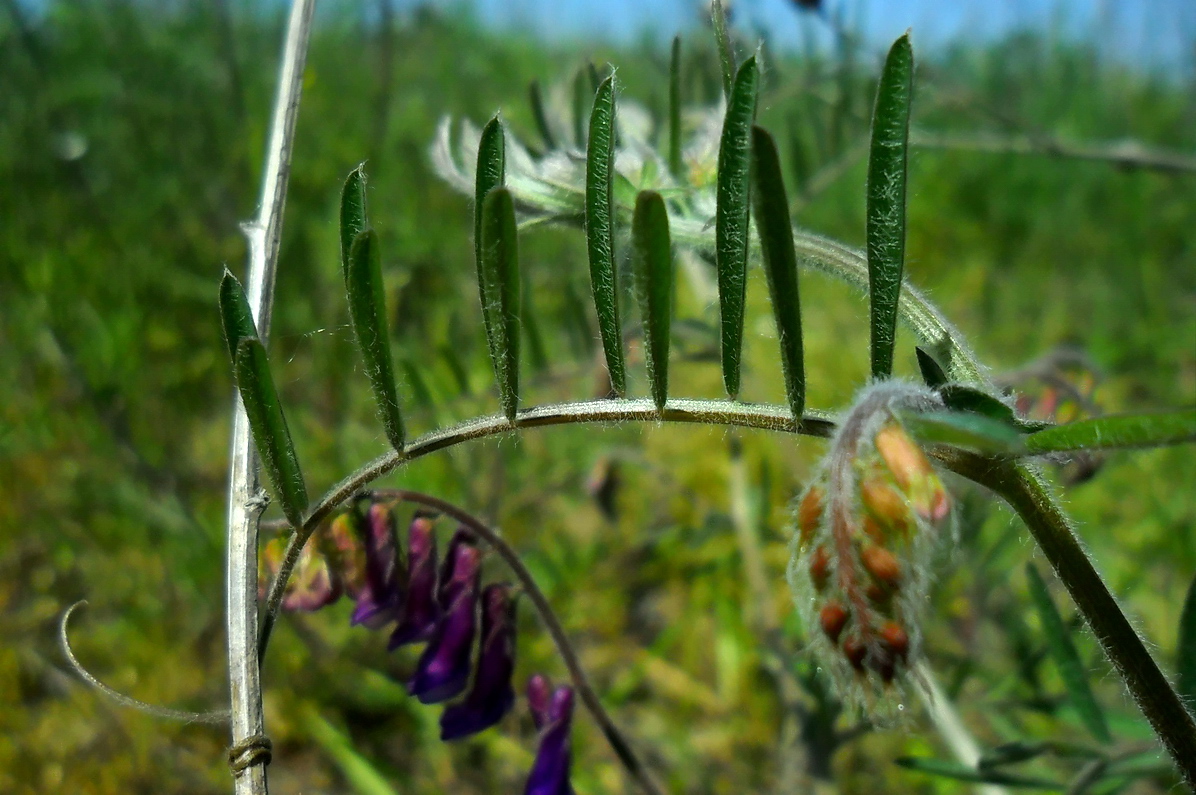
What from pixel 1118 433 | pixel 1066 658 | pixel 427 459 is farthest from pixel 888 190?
pixel 427 459

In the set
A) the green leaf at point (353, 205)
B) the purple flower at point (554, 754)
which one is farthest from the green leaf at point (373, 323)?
the purple flower at point (554, 754)

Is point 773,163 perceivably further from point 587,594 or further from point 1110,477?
point 1110,477

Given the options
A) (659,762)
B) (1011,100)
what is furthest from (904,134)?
(1011,100)

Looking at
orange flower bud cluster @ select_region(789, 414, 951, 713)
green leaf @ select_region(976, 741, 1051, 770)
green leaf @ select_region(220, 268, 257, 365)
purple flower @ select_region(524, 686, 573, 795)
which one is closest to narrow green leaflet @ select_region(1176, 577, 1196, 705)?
green leaf @ select_region(976, 741, 1051, 770)

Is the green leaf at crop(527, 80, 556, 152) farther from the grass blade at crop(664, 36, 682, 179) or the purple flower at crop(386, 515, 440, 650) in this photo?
the purple flower at crop(386, 515, 440, 650)

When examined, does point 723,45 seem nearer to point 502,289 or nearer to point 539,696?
point 502,289

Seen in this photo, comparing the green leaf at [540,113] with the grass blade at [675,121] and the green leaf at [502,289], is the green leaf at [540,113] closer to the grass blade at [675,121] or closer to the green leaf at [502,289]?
the grass blade at [675,121]
